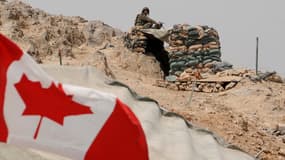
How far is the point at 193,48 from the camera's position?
1775 centimetres

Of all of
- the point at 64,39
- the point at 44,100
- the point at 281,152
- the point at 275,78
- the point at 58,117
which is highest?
the point at 44,100

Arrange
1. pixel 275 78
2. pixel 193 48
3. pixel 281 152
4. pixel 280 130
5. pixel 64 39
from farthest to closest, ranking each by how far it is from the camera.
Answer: pixel 64 39, pixel 193 48, pixel 275 78, pixel 280 130, pixel 281 152

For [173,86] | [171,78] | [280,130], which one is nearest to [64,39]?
[171,78]

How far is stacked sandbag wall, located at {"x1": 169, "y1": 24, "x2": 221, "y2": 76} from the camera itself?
17.7 metres

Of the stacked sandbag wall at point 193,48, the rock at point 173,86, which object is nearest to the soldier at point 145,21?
the stacked sandbag wall at point 193,48

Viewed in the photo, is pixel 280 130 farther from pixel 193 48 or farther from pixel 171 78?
pixel 193 48

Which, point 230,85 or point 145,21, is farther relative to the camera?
point 145,21

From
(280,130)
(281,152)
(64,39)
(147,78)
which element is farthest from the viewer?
(64,39)

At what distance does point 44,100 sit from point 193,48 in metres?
13.7

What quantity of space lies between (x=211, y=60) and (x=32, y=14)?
565 cm

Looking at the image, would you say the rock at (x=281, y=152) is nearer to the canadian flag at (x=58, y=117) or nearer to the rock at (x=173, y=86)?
the rock at (x=173, y=86)

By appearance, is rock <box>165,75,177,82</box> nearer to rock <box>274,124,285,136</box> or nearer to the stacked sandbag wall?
the stacked sandbag wall

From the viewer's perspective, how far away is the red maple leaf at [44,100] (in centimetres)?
419

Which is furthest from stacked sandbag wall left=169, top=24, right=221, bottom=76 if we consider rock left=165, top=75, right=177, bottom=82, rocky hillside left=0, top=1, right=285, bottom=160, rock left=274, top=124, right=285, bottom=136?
rock left=274, top=124, right=285, bottom=136
